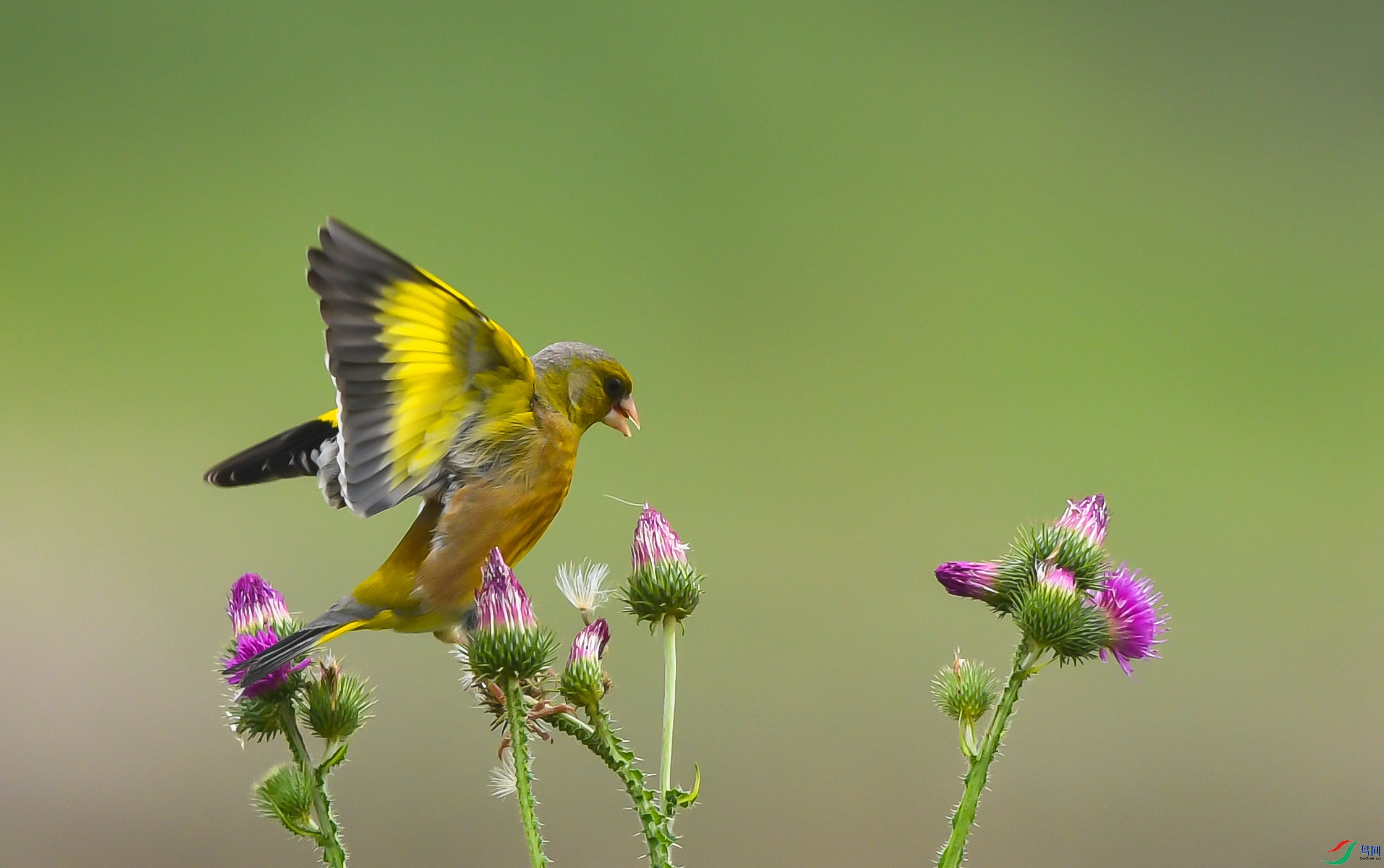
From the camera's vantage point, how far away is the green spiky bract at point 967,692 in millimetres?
1533

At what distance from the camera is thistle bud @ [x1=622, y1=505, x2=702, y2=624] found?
5.47ft

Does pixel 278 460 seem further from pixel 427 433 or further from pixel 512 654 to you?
pixel 512 654

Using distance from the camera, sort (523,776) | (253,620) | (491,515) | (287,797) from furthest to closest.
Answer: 1. (491,515)
2. (253,620)
3. (287,797)
4. (523,776)

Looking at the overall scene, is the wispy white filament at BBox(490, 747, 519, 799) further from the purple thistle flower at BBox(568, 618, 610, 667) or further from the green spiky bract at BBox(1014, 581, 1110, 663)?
the green spiky bract at BBox(1014, 581, 1110, 663)

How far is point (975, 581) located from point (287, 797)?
101 cm

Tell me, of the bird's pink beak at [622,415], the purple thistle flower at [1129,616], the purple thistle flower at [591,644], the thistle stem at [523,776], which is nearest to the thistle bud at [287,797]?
the thistle stem at [523,776]

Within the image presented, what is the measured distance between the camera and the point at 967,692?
5.07 feet

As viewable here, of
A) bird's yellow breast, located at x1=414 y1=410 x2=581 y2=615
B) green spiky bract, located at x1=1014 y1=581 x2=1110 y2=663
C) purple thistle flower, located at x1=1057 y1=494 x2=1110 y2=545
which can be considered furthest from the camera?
bird's yellow breast, located at x1=414 y1=410 x2=581 y2=615

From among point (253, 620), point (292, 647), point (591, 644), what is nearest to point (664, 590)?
point (591, 644)

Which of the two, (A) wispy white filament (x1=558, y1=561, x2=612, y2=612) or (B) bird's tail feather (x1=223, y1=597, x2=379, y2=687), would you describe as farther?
(A) wispy white filament (x1=558, y1=561, x2=612, y2=612)

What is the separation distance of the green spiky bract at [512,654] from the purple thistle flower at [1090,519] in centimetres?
83

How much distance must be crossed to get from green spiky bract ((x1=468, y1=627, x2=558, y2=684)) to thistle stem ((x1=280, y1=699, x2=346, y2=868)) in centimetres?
23

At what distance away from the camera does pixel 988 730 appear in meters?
1.36

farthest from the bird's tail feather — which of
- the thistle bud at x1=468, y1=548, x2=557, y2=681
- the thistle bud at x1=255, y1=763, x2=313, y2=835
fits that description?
the thistle bud at x1=468, y1=548, x2=557, y2=681
